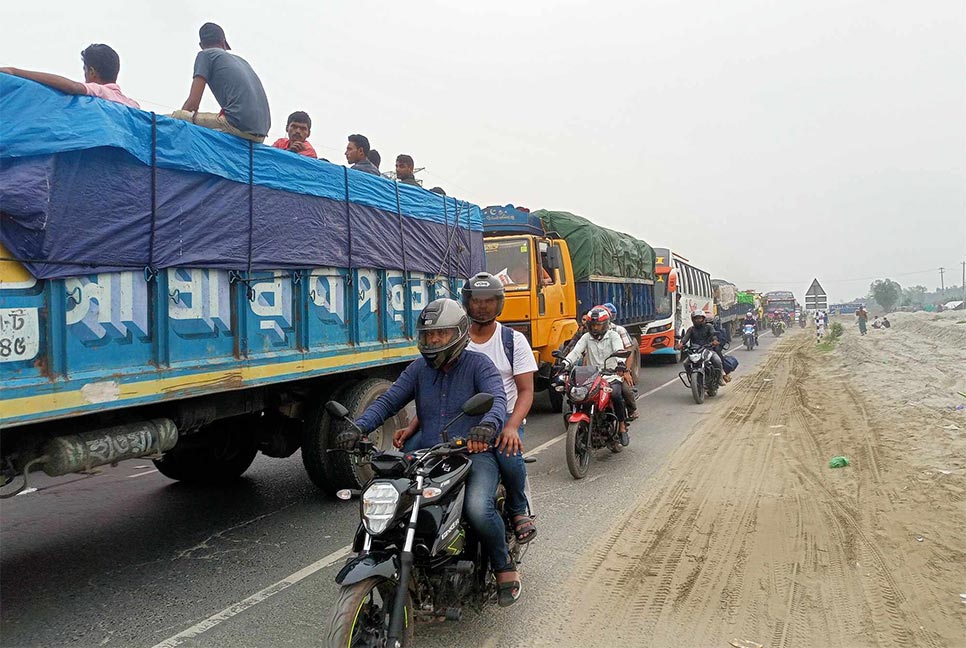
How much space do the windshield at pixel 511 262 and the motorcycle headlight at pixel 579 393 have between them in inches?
120

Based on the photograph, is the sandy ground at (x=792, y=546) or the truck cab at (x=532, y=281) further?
the truck cab at (x=532, y=281)

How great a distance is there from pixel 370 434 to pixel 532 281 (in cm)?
474

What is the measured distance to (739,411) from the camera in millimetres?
10500

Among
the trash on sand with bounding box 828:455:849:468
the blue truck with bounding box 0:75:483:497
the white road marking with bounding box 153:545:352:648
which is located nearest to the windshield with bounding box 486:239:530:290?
the blue truck with bounding box 0:75:483:497

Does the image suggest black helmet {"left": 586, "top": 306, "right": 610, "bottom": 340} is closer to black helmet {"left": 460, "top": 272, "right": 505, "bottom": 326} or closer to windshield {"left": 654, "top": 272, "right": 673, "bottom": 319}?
black helmet {"left": 460, "top": 272, "right": 505, "bottom": 326}

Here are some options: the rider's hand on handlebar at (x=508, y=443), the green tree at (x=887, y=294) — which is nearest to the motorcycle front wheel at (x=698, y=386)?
the rider's hand on handlebar at (x=508, y=443)

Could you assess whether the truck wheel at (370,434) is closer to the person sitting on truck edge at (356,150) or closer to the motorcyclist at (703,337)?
the person sitting on truck edge at (356,150)

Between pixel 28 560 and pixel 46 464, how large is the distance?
1816 mm

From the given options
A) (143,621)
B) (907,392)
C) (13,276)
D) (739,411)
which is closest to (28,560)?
(143,621)

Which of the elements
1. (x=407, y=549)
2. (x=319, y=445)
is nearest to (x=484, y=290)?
(x=407, y=549)

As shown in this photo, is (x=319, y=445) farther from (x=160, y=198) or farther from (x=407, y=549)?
(x=407, y=549)

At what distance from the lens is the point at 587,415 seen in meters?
6.76

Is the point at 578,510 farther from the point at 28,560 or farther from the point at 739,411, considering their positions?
the point at 739,411

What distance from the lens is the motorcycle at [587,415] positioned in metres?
6.48
